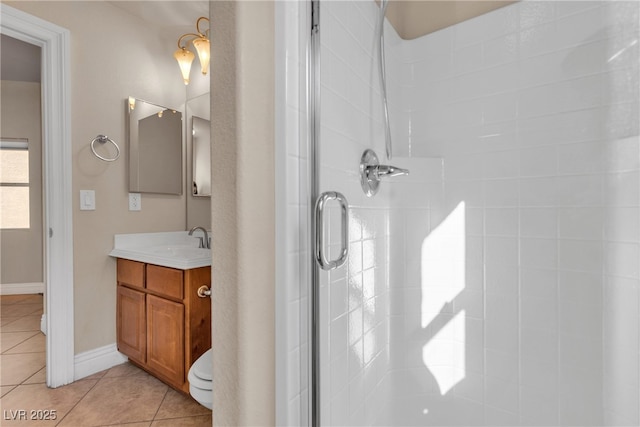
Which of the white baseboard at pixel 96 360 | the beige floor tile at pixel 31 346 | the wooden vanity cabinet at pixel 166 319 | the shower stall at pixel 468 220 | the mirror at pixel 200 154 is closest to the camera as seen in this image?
the shower stall at pixel 468 220

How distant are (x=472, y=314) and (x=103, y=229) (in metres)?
2.21

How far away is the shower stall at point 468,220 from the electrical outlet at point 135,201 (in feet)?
6.25

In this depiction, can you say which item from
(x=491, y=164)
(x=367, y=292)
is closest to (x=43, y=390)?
(x=367, y=292)

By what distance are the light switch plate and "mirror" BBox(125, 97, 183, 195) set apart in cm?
25

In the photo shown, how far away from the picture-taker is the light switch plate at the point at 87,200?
208 centimetres

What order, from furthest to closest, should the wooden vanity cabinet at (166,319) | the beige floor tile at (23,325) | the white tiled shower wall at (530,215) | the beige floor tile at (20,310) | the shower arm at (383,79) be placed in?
the beige floor tile at (20,310)
the beige floor tile at (23,325)
the wooden vanity cabinet at (166,319)
the shower arm at (383,79)
the white tiled shower wall at (530,215)

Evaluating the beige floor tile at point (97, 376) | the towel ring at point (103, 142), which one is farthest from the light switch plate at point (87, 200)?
the beige floor tile at point (97, 376)

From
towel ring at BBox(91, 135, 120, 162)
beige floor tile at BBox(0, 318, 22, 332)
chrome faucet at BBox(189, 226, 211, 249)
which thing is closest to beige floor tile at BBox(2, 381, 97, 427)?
chrome faucet at BBox(189, 226, 211, 249)

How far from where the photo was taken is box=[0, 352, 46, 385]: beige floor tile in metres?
2.02

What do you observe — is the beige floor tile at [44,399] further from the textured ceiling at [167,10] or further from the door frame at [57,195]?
the textured ceiling at [167,10]

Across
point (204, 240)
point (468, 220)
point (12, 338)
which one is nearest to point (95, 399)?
point (204, 240)

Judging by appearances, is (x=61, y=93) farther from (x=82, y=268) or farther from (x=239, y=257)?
(x=239, y=257)

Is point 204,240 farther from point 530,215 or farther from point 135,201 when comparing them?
point 530,215

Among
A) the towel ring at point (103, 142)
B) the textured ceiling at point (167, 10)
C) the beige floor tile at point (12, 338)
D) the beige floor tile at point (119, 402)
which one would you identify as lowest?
the beige floor tile at point (119, 402)
